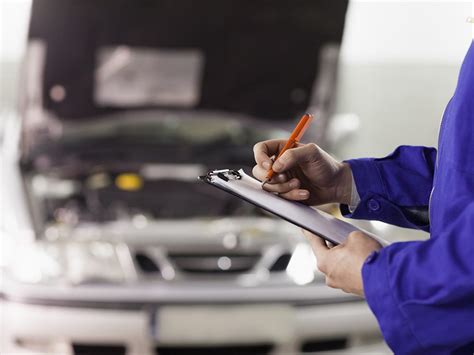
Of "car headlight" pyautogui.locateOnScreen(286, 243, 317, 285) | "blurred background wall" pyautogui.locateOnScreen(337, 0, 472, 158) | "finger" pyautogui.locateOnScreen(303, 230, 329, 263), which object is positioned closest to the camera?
"finger" pyautogui.locateOnScreen(303, 230, 329, 263)

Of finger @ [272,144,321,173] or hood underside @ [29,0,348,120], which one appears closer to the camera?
finger @ [272,144,321,173]

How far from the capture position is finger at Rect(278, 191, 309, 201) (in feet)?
3.57

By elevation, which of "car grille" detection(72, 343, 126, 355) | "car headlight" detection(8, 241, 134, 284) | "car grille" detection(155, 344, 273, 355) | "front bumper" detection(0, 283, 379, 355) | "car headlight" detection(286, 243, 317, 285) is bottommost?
"car grille" detection(72, 343, 126, 355)

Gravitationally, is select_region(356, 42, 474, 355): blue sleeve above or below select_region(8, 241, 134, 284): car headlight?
above

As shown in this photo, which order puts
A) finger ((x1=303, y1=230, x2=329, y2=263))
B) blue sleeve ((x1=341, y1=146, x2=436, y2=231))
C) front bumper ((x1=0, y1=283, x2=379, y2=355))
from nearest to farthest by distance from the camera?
1. finger ((x1=303, y1=230, x2=329, y2=263))
2. blue sleeve ((x1=341, y1=146, x2=436, y2=231))
3. front bumper ((x1=0, y1=283, x2=379, y2=355))

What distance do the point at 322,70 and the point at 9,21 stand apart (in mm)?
5282

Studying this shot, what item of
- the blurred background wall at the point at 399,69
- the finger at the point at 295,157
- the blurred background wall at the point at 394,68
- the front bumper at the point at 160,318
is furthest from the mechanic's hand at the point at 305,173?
the blurred background wall at the point at 399,69

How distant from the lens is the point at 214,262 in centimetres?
235

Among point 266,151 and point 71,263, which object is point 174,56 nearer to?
point 71,263

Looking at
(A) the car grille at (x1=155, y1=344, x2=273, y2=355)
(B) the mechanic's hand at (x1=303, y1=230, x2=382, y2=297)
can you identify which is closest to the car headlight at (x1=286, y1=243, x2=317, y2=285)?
(A) the car grille at (x1=155, y1=344, x2=273, y2=355)

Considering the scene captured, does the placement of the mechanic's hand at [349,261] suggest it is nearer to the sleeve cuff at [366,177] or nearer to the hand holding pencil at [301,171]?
the hand holding pencil at [301,171]

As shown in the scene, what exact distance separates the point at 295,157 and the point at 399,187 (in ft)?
0.67

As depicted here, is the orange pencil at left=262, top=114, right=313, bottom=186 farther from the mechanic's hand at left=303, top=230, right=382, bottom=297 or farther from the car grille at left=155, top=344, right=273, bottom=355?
the car grille at left=155, top=344, right=273, bottom=355

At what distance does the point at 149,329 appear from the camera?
82.8 inches
